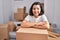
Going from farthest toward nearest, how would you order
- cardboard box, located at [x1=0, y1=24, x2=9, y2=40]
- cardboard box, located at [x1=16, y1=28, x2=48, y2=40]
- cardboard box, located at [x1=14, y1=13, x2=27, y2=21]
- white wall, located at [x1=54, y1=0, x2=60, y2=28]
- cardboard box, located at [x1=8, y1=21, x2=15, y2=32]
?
1. cardboard box, located at [x1=14, y1=13, x2=27, y2=21]
2. white wall, located at [x1=54, y1=0, x2=60, y2=28]
3. cardboard box, located at [x1=8, y1=21, x2=15, y2=32]
4. cardboard box, located at [x1=0, y1=24, x2=9, y2=40]
5. cardboard box, located at [x1=16, y1=28, x2=48, y2=40]

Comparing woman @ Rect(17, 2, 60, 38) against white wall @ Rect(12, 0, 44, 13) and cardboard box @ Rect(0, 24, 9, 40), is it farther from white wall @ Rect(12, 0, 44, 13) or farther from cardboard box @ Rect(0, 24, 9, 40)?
white wall @ Rect(12, 0, 44, 13)

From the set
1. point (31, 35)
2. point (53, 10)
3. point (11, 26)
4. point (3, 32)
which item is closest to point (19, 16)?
point (11, 26)

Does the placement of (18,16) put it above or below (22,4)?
below

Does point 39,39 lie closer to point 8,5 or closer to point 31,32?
point 31,32

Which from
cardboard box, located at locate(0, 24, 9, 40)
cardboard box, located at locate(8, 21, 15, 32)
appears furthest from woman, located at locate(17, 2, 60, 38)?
cardboard box, located at locate(8, 21, 15, 32)

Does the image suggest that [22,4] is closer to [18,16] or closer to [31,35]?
[18,16]

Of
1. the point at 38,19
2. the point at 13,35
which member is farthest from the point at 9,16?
the point at 38,19

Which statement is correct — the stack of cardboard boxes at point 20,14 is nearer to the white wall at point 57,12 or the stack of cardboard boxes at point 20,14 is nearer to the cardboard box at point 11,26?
the cardboard box at point 11,26

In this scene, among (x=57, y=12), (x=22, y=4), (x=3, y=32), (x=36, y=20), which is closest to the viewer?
(x=36, y=20)

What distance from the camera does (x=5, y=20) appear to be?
3.33 meters

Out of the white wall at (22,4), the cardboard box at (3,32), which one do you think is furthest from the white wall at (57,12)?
the cardboard box at (3,32)

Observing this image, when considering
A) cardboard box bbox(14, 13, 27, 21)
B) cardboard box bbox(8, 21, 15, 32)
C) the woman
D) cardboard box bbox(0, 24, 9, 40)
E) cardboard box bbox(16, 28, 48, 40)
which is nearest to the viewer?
cardboard box bbox(16, 28, 48, 40)

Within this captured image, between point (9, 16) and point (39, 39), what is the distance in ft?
7.72

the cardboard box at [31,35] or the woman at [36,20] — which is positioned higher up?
the woman at [36,20]
